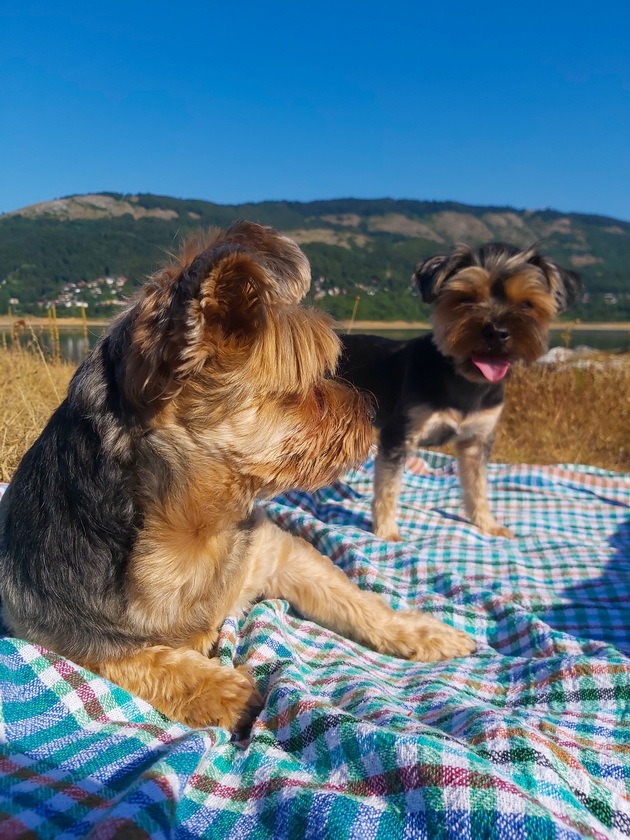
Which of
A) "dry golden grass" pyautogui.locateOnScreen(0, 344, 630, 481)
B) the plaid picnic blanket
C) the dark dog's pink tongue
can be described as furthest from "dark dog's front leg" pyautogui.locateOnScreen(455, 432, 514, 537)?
"dry golden grass" pyautogui.locateOnScreen(0, 344, 630, 481)

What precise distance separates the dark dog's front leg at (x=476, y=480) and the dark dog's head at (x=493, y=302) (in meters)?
0.57

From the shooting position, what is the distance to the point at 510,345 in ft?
16.3

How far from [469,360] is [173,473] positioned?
3343 mm

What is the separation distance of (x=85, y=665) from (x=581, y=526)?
389 centimetres

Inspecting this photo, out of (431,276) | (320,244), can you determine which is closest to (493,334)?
(431,276)

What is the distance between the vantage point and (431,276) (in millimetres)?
5305

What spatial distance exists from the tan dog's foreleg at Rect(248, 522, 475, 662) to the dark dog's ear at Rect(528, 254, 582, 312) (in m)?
3.30

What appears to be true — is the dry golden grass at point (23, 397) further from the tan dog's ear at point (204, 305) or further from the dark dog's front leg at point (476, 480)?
the dark dog's front leg at point (476, 480)

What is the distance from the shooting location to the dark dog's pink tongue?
16.0 feet

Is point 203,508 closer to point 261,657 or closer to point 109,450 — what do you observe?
point 109,450

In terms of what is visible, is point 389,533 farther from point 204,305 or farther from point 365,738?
point 204,305

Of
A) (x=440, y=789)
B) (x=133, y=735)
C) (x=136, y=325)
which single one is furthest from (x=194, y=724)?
(x=136, y=325)

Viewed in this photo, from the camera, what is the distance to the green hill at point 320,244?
668cm

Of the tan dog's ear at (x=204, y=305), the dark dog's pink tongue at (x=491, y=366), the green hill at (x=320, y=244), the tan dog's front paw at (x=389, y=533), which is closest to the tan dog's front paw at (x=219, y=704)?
the tan dog's ear at (x=204, y=305)
